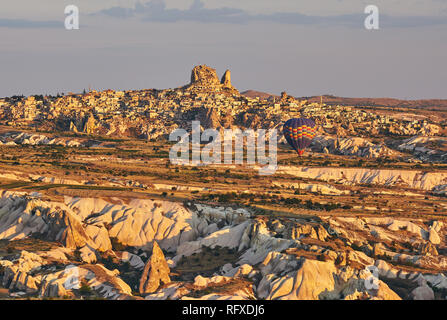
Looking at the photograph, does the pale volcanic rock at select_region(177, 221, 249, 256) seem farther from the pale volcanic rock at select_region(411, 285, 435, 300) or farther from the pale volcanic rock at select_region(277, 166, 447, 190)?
the pale volcanic rock at select_region(277, 166, 447, 190)

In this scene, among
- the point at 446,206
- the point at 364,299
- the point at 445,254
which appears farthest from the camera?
the point at 446,206

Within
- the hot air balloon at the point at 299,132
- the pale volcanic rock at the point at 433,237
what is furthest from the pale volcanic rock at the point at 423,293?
the hot air balloon at the point at 299,132

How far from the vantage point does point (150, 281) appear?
299 ft

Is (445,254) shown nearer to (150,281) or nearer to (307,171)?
(150,281)

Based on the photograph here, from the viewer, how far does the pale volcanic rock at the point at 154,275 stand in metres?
Result: 90.5

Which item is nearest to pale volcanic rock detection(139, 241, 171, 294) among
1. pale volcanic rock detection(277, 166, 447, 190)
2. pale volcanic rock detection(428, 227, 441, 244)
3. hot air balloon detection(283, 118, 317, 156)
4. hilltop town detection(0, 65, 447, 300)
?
hilltop town detection(0, 65, 447, 300)

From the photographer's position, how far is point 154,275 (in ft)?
301

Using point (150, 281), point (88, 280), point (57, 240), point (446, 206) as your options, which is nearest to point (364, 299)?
point (150, 281)

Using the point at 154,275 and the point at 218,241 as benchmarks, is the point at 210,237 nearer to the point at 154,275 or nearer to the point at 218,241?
the point at 218,241

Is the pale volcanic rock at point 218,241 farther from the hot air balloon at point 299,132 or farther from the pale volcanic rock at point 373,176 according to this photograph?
the hot air balloon at point 299,132
